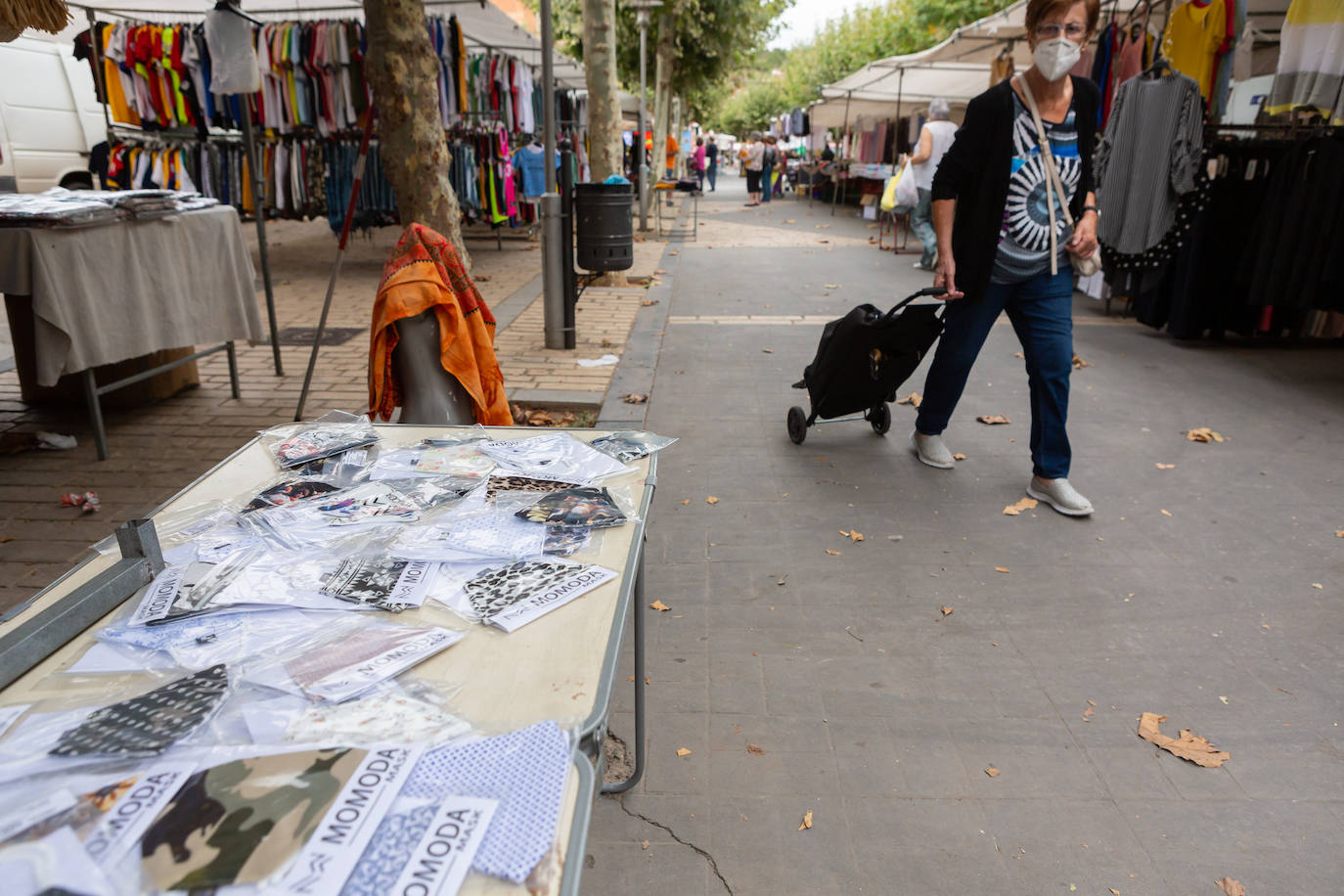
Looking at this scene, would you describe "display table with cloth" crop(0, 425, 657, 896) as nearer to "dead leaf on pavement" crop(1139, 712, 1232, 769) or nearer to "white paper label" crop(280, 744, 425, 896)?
"white paper label" crop(280, 744, 425, 896)

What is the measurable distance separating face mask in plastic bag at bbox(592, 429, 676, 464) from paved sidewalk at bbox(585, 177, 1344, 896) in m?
0.98

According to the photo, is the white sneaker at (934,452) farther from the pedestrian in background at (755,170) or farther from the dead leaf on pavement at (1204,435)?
the pedestrian in background at (755,170)

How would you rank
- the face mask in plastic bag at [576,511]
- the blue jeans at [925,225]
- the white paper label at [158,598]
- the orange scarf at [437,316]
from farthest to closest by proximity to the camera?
the blue jeans at [925,225] < the orange scarf at [437,316] < the face mask in plastic bag at [576,511] < the white paper label at [158,598]

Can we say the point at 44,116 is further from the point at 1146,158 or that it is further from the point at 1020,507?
the point at 1020,507

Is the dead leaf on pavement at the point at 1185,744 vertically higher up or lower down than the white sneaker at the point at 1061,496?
lower down

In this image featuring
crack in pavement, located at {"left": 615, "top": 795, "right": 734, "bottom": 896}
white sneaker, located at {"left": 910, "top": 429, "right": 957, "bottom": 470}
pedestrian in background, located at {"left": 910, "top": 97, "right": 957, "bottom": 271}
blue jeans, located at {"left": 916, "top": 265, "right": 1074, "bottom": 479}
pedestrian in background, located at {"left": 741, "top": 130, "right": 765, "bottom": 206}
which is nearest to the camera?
crack in pavement, located at {"left": 615, "top": 795, "right": 734, "bottom": 896}

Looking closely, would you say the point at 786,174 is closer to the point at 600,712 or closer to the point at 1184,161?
the point at 1184,161

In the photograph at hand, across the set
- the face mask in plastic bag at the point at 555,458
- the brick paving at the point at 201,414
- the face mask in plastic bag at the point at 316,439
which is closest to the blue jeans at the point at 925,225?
the brick paving at the point at 201,414

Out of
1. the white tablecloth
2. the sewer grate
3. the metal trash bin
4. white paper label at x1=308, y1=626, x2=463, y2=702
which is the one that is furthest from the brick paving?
white paper label at x1=308, y1=626, x2=463, y2=702

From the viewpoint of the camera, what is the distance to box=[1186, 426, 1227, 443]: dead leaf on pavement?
5387mm

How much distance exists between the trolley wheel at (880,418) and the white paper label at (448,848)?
4.53 metres

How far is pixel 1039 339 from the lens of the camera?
13.9ft

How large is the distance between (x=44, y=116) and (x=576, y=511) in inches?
640

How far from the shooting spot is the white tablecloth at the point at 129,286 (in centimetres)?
432
